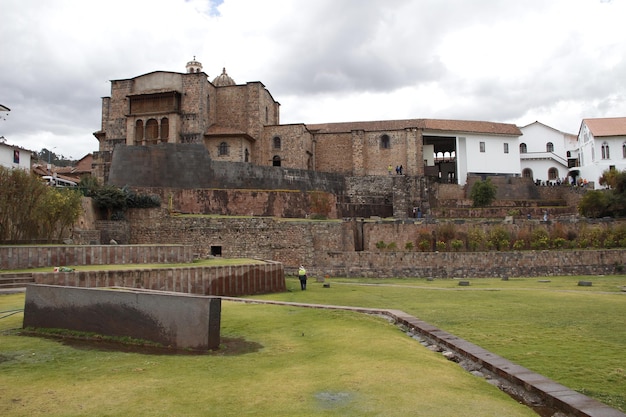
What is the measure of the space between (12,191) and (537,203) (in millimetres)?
37901

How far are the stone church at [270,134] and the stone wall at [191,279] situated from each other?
22434 mm

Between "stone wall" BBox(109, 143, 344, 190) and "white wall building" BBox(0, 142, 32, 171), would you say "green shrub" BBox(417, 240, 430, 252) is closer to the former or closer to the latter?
"stone wall" BBox(109, 143, 344, 190)

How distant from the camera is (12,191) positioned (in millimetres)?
17688

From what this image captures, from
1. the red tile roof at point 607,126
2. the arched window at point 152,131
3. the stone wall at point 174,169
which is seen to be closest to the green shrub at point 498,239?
the stone wall at point 174,169

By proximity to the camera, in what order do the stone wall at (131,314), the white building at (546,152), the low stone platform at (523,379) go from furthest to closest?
the white building at (546,152) < the stone wall at (131,314) < the low stone platform at (523,379)

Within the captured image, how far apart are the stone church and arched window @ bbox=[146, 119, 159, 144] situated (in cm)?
8

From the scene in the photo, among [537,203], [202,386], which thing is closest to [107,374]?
[202,386]

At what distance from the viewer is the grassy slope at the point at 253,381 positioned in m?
4.59

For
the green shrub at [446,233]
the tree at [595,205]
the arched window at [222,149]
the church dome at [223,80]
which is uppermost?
the church dome at [223,80]

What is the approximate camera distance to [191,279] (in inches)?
542

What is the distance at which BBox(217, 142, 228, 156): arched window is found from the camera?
41375 mm

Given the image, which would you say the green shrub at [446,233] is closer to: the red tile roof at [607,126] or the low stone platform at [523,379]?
the low stone platform at [523,379]

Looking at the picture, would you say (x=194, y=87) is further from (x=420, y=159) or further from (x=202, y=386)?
(x=202, y=386)

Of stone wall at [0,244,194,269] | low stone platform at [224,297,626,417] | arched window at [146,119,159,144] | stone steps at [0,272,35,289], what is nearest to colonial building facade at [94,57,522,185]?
arched window at [146,119,159,144]
